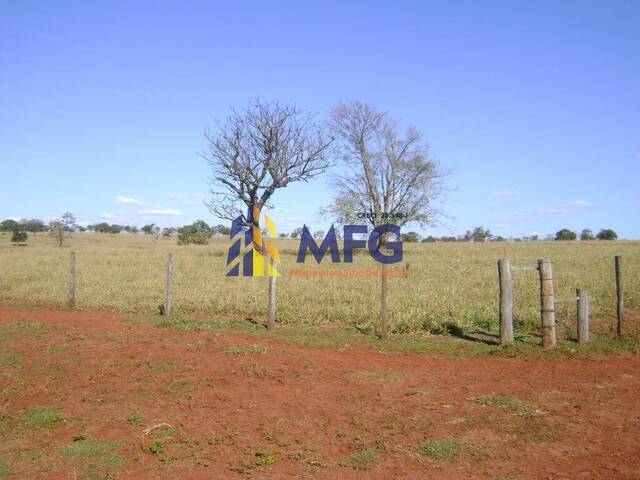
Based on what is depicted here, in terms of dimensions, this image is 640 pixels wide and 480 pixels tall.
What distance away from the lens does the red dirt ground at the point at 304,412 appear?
15.5ft

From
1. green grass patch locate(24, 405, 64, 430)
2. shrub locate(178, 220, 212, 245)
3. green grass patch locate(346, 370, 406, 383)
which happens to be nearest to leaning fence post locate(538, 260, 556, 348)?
green grass patch locate(346, 370, 406, 383)

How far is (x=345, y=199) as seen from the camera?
110 ft

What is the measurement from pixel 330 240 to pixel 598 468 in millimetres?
31460

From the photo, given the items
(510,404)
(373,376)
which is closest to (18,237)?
(373,376)

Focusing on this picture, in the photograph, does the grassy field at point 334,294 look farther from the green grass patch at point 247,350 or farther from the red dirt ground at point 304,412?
the red dirt ground at point 304,412

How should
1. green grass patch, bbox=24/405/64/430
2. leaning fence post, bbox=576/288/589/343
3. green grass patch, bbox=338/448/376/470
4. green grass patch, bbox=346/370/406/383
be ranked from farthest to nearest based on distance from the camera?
leaning fence post, bbox=576/288/589/343 → green grass patch, bbox=346/370/406/383 → green grass patch, bbox=24/405/64/430 → green grass patch, bbox=338/448/376/470

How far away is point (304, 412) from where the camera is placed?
20.0 ft

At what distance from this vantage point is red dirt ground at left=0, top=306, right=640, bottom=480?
4727mm

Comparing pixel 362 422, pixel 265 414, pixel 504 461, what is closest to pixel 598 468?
pixel 504 461

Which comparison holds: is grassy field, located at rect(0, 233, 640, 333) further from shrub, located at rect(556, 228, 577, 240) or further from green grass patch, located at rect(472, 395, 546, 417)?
shrub, located at rect(556, 228, 577, 240)

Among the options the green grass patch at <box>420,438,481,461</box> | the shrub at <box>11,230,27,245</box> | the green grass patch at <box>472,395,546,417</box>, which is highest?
the shrub at <box>11,230,27,245</box>

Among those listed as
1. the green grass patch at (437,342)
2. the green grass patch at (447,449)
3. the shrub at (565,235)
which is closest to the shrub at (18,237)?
the green grass patch at (437,342)

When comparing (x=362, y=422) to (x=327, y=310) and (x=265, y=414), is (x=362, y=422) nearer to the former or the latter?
(x=265, y=414)

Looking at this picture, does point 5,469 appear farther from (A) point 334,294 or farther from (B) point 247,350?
(A) point 334,294
